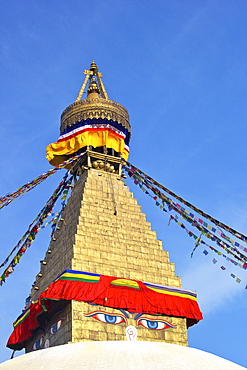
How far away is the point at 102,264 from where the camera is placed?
17828 millimetres

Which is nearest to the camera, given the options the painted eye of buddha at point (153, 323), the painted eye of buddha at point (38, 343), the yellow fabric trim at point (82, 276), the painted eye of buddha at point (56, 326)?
the painted eye of buddha at point (56, 326)

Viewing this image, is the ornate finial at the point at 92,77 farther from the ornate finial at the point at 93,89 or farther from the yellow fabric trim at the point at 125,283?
the yellow fabric trim at the point at 125,283

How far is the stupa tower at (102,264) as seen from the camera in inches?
659

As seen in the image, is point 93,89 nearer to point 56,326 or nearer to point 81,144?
point 81,144

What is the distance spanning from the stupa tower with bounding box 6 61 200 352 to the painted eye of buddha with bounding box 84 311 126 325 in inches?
1.1

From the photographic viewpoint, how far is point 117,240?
1875cm

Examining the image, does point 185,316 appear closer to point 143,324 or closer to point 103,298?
point 143,324

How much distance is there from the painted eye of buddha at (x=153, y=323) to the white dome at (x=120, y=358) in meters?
3.28

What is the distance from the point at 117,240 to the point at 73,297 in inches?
113

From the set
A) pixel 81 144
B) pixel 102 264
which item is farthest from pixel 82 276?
pixel 81 144

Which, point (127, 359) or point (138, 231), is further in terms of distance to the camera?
point (138, 231)

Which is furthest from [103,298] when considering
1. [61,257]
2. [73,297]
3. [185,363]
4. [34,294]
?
[185,363]

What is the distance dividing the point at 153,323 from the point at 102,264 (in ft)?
7.44

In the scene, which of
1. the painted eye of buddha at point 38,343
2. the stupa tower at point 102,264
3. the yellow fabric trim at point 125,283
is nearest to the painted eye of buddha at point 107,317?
the stupa tower at point 102,264
